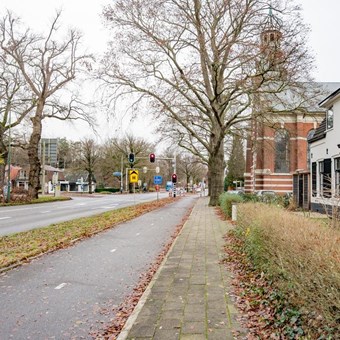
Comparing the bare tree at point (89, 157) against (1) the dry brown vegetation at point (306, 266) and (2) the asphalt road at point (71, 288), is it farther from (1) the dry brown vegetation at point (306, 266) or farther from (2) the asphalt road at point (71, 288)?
(1) the dry brown vegetation at point (306, 266)

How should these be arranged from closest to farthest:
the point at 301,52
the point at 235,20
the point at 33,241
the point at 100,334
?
1. the point at 100,334
2. the point at 33,241
3. the point at 301,52
4. the point at 235,20

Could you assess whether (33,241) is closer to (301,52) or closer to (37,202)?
(301,52)

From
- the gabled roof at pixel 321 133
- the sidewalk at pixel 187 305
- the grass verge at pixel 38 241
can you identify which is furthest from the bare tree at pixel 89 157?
the sidewalk at pixel 187 305

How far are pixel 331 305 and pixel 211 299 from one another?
2608 millimetres

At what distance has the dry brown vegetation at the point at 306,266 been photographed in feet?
11.2

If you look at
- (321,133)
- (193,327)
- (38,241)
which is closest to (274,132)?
(321,133)

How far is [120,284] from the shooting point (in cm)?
730

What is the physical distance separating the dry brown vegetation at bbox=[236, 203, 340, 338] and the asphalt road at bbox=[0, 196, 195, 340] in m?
2.36

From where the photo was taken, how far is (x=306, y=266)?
13.4 feet

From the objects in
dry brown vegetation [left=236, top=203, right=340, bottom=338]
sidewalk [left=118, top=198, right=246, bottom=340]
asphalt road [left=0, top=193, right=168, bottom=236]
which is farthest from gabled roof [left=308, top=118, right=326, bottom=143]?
dry brown vegetation [left=236, top=203, right=340, bottom=338]

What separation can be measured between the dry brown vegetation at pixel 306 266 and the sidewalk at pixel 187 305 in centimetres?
75

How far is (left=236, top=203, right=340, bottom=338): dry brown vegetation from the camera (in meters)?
3.42

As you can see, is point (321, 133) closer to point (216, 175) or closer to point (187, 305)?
point (216, 175)

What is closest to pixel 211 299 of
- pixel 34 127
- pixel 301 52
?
pixel 301 52
